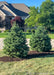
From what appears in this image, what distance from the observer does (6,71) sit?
20.6 ft

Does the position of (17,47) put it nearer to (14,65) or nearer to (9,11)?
(14,65)

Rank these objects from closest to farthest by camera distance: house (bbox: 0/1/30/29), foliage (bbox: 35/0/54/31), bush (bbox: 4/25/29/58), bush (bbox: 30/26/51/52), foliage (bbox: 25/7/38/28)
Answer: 1. bush (bbox: 4/25/29/58)
2. bush (bbox: 30/26/51/52)
3. foliage (bbox: 35/0/54/31)
4. foliage (bbox: 25/7/38/28)
5. house (bbox: 0/1/30/29)

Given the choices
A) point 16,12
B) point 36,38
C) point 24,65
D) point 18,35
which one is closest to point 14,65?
point 24,65

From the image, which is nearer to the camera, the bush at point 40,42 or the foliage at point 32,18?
the bush at point 40,42

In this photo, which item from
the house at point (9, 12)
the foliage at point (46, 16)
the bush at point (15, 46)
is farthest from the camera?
the house at point (9, 12)

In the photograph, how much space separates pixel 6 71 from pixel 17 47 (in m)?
1.92

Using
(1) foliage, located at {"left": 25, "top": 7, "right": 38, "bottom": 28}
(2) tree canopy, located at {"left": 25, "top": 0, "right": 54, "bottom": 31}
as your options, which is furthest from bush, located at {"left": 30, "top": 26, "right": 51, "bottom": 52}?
(1) foliage, located at {"left": 25, "top": 7, "right": 38, "bottom": 28}

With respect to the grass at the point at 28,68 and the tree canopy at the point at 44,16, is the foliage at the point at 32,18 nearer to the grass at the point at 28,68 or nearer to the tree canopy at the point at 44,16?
the tree canopy at the point at 44,16

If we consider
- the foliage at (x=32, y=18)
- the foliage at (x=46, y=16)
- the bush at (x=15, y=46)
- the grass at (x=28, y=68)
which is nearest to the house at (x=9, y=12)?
the foliage at (x=32, y=18)

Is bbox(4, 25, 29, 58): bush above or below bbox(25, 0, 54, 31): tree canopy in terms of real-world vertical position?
below

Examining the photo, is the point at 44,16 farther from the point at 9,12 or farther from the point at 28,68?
the point at 28,68

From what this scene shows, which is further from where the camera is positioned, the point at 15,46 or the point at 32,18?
the point at 32,18

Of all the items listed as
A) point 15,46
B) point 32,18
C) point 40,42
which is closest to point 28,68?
point 15,46

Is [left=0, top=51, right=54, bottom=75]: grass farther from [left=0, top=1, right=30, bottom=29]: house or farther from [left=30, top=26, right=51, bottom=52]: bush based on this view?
[left=0, top=1, right=30, bottom=29]: house
